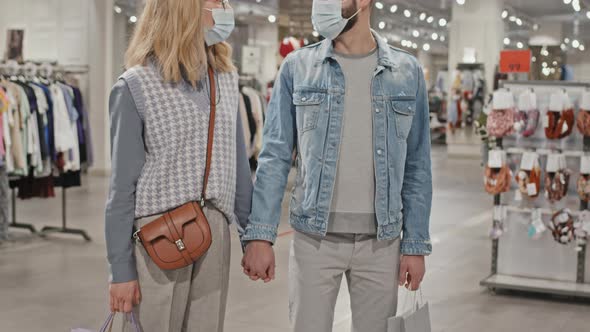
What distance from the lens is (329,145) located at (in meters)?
2.35

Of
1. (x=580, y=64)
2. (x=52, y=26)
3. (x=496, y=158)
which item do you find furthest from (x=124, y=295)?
(x=580, y=64)

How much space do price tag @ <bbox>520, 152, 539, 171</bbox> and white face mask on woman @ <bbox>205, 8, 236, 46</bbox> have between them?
377 cm

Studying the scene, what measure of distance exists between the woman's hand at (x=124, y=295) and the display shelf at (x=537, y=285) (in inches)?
156

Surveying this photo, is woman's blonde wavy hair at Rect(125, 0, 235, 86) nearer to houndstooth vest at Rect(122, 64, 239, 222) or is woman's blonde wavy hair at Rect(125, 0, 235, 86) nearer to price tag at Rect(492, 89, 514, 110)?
houndstooth vest at Rect(122, 64, 239, 222)

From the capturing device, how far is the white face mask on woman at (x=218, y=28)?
245cm

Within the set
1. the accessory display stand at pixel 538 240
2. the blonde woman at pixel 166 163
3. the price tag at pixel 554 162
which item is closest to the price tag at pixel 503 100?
the accessory display stand at pixel 538 240

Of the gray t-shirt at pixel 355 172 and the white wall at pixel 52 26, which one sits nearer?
the gray t-shirt at pixel 355 172

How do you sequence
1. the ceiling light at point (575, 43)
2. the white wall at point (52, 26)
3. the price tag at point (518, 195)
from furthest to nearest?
the ceiling light at point (575, 43), the white wall at point (52, 26), the price tag at point (518, 195)

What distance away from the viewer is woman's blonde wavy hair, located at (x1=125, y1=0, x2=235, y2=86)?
2.28 m

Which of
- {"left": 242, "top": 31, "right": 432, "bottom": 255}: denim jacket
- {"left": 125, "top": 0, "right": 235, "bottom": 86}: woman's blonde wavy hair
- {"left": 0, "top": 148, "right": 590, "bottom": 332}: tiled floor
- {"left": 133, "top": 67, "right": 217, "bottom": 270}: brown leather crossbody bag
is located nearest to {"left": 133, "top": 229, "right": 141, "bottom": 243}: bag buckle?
{"left": 133, "top": 67, "right": 217, "bottom": 270}: brown leather crossbody bag

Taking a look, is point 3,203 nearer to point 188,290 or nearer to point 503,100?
point 503,100

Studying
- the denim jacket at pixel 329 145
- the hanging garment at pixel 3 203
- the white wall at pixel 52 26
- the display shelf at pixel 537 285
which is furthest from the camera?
the white wall at pixel 52 26

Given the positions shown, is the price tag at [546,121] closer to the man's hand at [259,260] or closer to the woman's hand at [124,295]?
the man's hand at [259,260]

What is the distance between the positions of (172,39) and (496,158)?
3970mm
